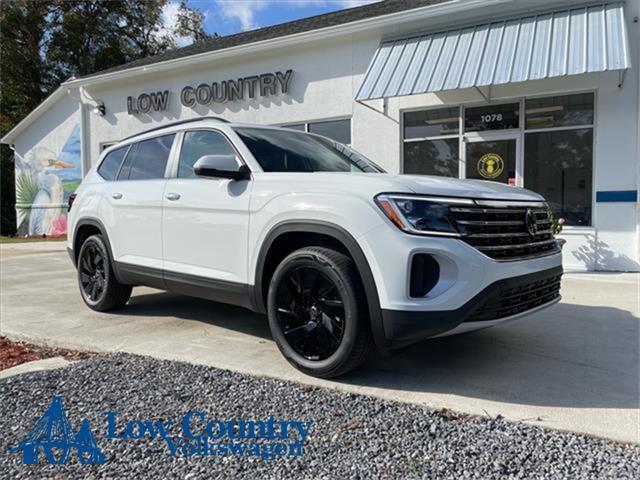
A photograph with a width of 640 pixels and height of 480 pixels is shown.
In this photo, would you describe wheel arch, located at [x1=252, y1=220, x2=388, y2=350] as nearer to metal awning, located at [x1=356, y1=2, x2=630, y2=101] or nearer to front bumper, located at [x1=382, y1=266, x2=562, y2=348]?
front bumper, located at [x1=382, y1=266, x2=562, y2=348]

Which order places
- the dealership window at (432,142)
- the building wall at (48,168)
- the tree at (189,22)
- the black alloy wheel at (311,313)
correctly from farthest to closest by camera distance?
1. the tree at (189,22)
2. the building wall at (48,168)
3. the dealership window at (432,142)
4. the black alloy wheel at (311,313)

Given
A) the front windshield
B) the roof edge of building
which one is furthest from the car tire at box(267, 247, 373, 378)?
the roof edge of building

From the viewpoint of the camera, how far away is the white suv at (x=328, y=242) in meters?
2.92

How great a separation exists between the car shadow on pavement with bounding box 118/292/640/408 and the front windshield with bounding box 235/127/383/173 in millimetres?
1513

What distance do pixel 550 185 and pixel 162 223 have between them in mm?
7034

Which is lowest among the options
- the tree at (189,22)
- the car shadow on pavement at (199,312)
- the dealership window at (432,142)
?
the car shadow on pavement at (199,312)

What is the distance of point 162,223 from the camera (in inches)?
175

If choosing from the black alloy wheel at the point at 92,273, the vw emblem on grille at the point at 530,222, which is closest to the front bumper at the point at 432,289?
the vw emblem on grille at the point at 530,222

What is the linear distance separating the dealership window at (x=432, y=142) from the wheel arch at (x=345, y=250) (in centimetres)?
677

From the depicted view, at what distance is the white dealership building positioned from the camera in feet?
26.0

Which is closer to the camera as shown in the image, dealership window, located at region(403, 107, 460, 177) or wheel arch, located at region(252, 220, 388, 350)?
wheel arch, located at region(252, 220, 388, 350)

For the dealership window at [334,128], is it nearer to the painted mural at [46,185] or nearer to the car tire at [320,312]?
the car tire at [320,312]

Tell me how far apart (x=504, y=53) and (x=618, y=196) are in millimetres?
3004

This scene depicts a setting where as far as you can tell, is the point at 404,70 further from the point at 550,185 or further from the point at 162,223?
the point at 162,223
